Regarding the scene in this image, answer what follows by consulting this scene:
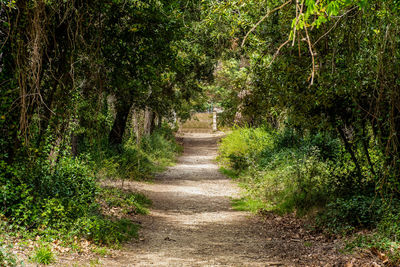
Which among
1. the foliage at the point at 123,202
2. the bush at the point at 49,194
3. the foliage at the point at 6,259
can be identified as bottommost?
the foliage at the point at 123,202

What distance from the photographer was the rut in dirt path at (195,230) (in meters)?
7.20

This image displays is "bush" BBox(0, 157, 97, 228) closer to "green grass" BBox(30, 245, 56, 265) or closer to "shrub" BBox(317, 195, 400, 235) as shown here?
"green grass" BBox(30, 245, 56, 265)

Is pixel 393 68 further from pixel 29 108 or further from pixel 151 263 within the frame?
pixel 29 108

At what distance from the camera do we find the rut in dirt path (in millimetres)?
7199

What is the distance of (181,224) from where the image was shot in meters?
10.5

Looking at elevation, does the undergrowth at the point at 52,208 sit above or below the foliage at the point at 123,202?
above

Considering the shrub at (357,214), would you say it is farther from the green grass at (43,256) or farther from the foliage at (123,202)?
the green grass at (43,256)

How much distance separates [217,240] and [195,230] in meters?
1.13

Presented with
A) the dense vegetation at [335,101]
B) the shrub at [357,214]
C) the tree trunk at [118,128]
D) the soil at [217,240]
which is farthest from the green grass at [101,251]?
the tree trunk at [118,128]

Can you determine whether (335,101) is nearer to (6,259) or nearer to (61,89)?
(61,89)

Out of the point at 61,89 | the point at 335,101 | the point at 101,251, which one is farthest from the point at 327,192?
the point at 61,89

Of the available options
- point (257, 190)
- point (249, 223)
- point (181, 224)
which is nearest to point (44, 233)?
point (181, 224)

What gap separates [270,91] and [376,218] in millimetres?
3732

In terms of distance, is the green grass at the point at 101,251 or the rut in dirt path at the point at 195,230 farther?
the rut in dirt path at the point at 195,230
